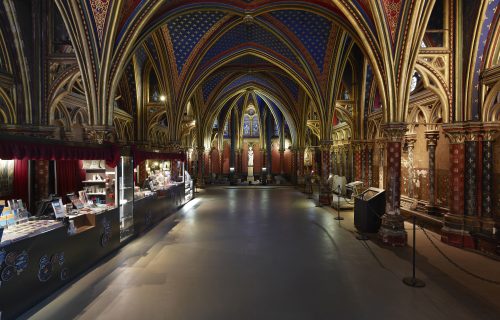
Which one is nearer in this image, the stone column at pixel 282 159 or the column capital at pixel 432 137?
the column capital at pixel 432 137

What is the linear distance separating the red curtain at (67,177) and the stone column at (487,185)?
13924mm

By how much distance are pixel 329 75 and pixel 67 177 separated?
12.5 meters

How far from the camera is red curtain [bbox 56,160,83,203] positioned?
35.1 feet

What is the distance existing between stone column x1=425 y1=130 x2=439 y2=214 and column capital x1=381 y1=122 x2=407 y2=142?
3.31 metres

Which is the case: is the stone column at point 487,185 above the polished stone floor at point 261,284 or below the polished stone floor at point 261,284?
above

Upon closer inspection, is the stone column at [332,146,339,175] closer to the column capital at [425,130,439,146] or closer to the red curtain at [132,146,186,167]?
the column capital at [425,130,439,146]

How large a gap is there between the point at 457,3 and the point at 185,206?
12.7m

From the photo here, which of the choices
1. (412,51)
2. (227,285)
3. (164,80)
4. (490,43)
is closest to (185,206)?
(164,80)

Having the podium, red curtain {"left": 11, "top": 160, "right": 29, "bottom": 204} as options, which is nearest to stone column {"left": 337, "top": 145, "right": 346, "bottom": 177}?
the podium

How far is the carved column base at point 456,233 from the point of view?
7289 millimetres

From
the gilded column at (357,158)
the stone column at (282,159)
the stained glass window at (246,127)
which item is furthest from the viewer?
the stained glass window at (246,127)

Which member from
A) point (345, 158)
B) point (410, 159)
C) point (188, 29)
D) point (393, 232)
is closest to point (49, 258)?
point (393, 232)

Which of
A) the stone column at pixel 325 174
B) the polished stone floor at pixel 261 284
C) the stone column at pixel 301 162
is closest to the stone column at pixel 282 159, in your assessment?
the stone column at pixel 301 162

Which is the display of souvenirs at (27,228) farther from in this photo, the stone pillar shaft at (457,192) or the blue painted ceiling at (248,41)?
the blue painted ceiling at (248,41)
